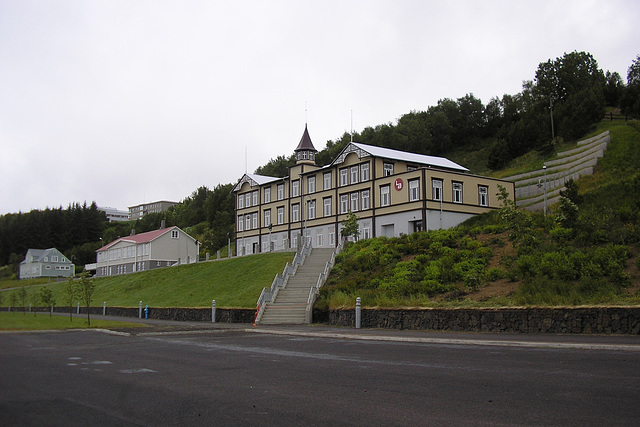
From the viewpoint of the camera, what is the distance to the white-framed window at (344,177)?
196 feet

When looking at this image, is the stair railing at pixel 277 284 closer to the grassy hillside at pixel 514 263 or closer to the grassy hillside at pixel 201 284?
the grassy hillside at pixel 201 284

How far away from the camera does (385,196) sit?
54.4 m

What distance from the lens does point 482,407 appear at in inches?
294

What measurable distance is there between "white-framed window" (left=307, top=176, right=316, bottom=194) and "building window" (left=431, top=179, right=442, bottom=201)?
55.2 ft

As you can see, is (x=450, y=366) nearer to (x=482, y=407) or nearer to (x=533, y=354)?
(x=533, y=354)

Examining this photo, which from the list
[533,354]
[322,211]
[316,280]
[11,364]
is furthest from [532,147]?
[11,364]

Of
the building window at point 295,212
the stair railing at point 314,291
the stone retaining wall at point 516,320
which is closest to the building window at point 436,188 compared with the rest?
the stair railing at point 314,291

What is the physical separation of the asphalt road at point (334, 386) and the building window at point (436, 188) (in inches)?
1416

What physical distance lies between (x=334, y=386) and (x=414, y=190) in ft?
142

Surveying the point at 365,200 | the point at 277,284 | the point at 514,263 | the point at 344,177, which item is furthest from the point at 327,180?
the point at 514,263

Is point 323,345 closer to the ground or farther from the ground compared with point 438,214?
closer to the ground

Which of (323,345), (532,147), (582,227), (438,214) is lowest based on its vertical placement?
(323,345)

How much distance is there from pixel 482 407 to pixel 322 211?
2151 inches

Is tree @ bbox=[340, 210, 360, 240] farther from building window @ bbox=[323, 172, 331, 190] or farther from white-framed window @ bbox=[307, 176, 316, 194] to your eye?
white-framed window @ bbox=[307, 176, 316, 194]
